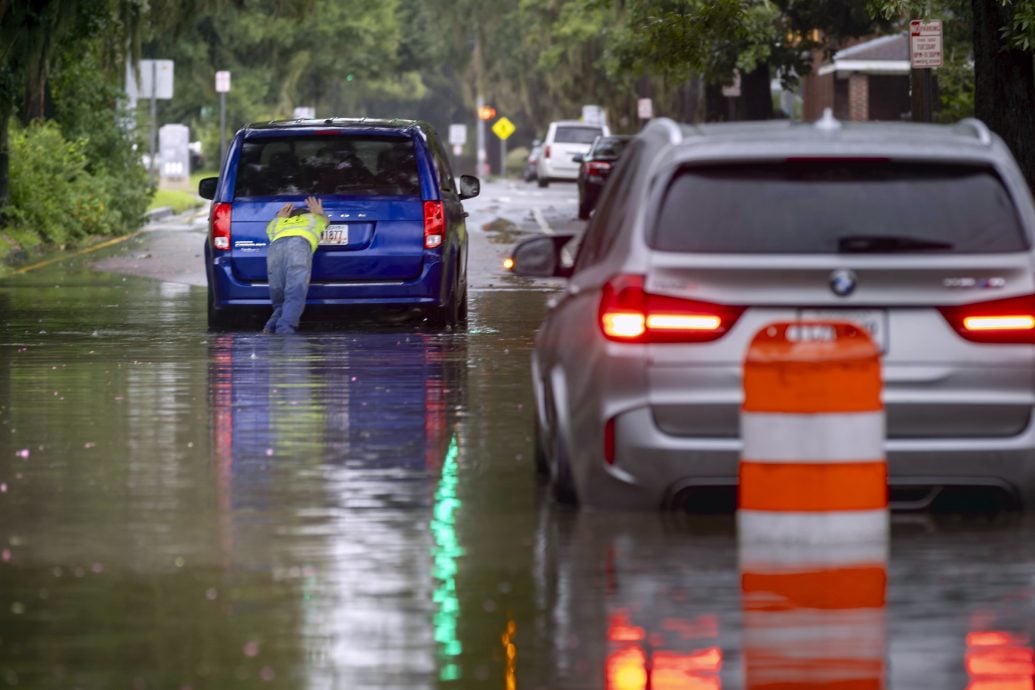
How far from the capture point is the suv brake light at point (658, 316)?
996 cm

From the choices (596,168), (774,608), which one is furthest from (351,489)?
(596,168)

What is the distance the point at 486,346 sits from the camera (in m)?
19.8

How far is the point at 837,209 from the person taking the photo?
10.1 m

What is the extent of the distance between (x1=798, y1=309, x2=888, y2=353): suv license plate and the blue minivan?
10.7 m

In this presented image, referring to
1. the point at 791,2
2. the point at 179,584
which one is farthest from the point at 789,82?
the point at 179,584

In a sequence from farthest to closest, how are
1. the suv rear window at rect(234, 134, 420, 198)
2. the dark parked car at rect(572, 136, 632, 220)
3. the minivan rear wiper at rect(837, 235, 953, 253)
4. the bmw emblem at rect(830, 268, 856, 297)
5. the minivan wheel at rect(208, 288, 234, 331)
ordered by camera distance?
the dark parked car at rect(572, 136, 632, 220) < the minivan wheel at rect(208, 288, 234, 331) < the suv rear window at rect(234, 134, 420, 198) < the minivan rear wiper at rect(837, 235, 953, 253) < the bmw emblem at rect(830, 268, 856, 297)

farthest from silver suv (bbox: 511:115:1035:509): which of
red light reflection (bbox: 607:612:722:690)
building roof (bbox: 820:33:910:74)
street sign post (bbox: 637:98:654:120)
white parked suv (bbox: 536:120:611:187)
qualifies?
white parked suv (bbox: 536:120:611:187)

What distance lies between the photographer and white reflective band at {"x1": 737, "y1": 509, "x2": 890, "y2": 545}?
30.5 feet

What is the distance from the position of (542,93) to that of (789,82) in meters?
59.8

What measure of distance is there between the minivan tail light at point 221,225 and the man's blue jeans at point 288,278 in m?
0.37

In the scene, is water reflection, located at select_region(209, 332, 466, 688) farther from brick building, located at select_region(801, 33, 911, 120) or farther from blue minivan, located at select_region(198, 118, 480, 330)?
brick building, located at select_region(801, 33, 911, 120)

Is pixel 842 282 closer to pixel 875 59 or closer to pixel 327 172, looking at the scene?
pixel 327 172

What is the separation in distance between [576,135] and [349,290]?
52.4 meters

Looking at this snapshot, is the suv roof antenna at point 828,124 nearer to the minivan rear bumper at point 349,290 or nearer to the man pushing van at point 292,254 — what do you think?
the man pushing van at point 292,254
